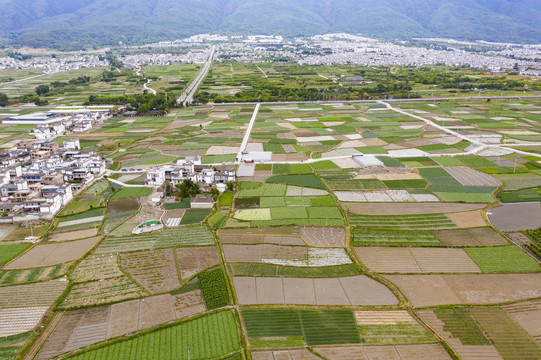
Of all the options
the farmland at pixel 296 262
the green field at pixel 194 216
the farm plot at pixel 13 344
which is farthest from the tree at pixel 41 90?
the farm plot at pixel 13 344

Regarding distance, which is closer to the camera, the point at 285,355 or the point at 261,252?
the point at 285,355

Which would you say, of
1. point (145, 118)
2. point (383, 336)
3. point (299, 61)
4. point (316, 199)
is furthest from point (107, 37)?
point (383, 336)

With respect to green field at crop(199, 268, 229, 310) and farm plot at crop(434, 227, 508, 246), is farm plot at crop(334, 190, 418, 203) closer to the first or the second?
farm plot at crop(434, 227, 508, 246)

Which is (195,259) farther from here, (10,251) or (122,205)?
(10,251)

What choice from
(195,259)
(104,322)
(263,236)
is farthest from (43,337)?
(263,236)

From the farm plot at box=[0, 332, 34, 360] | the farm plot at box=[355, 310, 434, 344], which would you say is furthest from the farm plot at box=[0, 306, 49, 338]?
the farm plot at box=[355, 310, 434, 344]

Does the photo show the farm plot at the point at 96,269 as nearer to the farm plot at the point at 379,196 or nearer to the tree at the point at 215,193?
the tree at the point at 215,193

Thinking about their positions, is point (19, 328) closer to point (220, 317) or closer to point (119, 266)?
point (119, 266)
